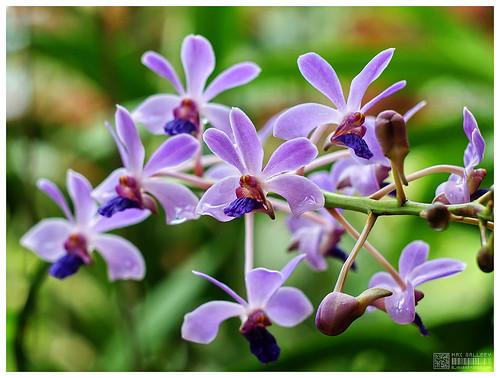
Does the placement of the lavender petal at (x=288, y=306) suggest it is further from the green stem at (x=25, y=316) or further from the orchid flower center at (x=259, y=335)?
the green stem at (x=25, y=316)

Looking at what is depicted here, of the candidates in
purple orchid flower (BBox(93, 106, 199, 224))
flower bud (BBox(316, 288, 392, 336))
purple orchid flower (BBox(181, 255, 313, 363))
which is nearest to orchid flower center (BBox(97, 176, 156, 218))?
purple orchid flower (BBox(93, 106, 199, 224))

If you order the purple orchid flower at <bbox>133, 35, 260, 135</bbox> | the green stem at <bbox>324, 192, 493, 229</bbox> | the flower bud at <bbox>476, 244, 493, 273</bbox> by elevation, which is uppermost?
the purple orchid flower at <bbox>133, 35, 260, 135</bbox>

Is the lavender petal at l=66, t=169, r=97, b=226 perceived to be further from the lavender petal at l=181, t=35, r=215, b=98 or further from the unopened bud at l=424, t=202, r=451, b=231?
the unopened bud at l=424, t=202, r=451, b=231

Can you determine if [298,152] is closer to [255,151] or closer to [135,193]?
[255,151]

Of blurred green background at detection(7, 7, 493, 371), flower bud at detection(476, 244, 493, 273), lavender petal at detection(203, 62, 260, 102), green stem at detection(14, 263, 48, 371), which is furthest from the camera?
blurred green background at detection(7, 7, 493, 371)

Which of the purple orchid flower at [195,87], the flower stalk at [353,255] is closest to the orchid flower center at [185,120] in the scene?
the purple orchid flower at [195,87]

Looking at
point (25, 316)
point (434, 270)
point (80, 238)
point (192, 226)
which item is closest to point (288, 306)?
point (434, 270)

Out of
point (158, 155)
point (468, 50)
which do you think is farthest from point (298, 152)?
point (468, 50)
